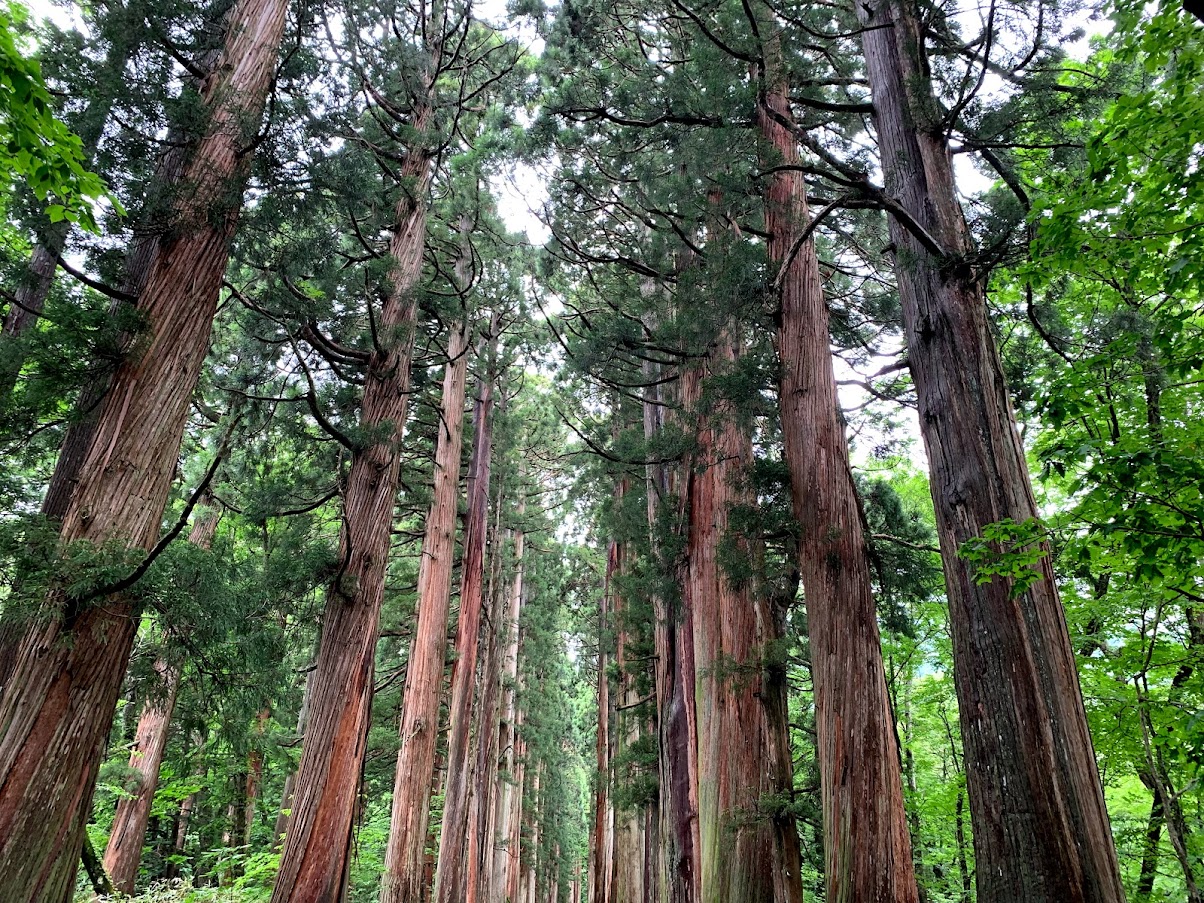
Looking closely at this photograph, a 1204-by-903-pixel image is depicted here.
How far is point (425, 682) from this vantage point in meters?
9.26

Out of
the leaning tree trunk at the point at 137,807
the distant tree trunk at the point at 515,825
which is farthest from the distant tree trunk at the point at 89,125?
the distant tree trunk at the point at 515,825

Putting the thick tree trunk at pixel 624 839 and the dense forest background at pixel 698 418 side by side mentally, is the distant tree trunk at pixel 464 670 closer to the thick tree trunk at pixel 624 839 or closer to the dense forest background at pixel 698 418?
the dense forest background at pixel 698 418

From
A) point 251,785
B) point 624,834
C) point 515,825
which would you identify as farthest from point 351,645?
point 515,825

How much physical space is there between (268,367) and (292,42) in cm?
347

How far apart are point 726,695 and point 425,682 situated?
15.6ft

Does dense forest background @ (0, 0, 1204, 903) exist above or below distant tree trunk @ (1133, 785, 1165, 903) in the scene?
above

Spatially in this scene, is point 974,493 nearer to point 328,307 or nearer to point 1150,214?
point 1150,214

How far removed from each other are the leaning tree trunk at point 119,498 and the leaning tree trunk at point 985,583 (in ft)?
15.6

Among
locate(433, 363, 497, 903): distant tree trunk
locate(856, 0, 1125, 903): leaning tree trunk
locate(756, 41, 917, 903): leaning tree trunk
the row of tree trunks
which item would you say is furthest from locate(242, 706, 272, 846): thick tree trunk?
locate(856, 0, 1125, 903): leaning tree trunk

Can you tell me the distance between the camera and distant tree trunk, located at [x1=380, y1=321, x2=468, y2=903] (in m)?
8.55

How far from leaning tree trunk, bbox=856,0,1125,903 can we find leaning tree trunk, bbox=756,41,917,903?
2.94 feet

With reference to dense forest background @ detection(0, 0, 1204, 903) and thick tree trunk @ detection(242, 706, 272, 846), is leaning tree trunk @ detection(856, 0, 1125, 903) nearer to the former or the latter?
dense forest background @ detection(0, 0, 1204, 903)

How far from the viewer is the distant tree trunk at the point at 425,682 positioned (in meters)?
8.55

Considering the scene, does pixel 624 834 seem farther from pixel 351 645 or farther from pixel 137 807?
pixel 351 645
